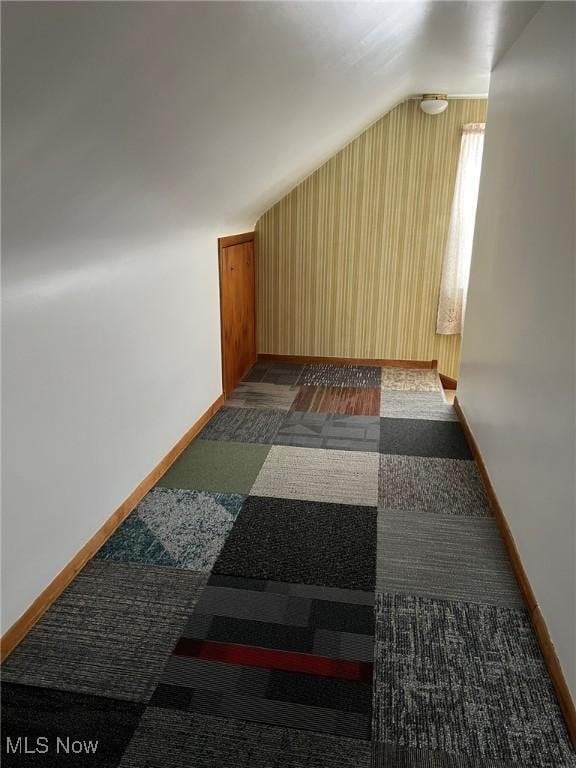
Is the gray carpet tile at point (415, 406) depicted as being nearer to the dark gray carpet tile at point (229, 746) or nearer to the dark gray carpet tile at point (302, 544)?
the dark gray carpet tile at point (302, 544)

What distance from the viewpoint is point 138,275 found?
2402 millimetres

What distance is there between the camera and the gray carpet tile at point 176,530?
2.15 m

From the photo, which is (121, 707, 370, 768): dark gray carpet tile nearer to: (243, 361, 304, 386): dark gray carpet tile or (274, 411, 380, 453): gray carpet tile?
(274, 411, 380, 453): gray carpet tile

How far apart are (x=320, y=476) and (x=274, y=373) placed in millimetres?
1749

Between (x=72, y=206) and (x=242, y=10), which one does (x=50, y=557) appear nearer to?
(x=72, y=206)

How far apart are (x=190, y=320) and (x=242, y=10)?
2023 millimetres

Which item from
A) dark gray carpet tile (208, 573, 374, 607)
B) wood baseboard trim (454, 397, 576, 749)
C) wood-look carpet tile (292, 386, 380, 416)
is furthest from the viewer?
wood-look carpet tile (292, 386, 380, 416)

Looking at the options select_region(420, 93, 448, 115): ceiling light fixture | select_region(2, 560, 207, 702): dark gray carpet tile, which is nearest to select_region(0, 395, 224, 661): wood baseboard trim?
select_region(2, 560, 207, 702): dark gray carpet tile

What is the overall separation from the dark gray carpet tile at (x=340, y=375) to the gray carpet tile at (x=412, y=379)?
69 millimetres

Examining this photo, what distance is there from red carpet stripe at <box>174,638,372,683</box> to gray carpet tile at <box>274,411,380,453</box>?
4.89 ft

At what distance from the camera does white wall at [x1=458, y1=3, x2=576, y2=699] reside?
1646 mm

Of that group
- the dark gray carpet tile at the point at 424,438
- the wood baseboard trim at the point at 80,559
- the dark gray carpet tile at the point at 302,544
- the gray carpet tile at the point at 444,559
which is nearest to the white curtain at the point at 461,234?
the dark gray carpet tile at the point at 424,438

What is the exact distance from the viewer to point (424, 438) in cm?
324

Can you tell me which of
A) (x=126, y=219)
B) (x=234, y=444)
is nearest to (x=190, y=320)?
(x=234, y=444)
